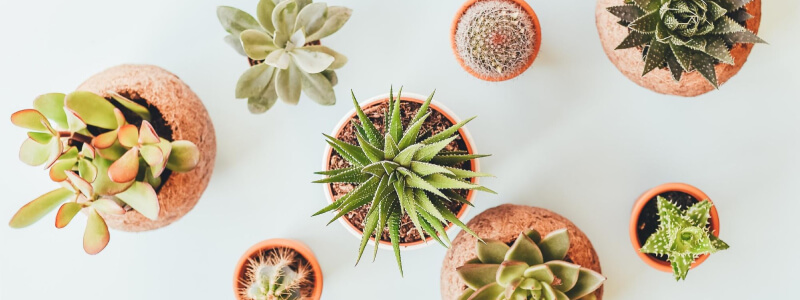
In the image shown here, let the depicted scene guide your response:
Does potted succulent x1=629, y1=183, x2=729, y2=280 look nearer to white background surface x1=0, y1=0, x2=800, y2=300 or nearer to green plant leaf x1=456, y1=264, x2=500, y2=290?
white background surface x1=0, y1=0, x2=800, y2=300

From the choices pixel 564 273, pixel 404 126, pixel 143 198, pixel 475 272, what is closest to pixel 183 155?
pixel 143 198

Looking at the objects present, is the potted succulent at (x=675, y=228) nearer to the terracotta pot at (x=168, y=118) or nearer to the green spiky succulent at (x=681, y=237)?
the green spiky succulent at (x=681, y=237)

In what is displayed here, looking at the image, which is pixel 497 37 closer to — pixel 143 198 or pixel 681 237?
pixel 681 237

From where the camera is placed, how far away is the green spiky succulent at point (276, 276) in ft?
4.21

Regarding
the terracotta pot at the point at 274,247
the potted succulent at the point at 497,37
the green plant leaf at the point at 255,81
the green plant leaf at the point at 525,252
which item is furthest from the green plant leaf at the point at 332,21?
the green plant leaf at the point at 525,252

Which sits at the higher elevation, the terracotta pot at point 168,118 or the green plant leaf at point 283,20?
the green plant leaf at point 283,20

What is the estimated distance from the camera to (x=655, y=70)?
1215 mm

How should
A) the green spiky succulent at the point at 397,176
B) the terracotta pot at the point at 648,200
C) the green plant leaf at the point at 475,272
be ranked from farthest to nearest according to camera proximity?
1. the terracotta pot at the point at 648,200
2. the green plant leaf at the point at 475,272
3. the green spiky succulent at the point at 397,176

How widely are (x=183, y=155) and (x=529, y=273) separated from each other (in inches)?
25.5

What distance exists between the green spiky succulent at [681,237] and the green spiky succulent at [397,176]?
1.38 feet

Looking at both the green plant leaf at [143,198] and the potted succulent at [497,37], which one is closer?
the green plant leaf at [143,198]

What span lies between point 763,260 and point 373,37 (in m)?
1.03

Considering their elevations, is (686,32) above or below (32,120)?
below

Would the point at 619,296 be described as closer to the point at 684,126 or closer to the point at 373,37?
the point at 684,126
